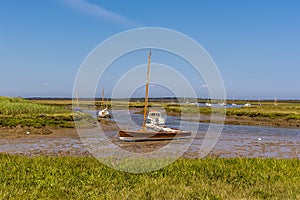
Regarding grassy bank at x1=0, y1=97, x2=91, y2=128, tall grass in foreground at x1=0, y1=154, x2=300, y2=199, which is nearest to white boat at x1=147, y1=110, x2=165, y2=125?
grassy bank at x1=0, y1=97, x2=91, y2=128

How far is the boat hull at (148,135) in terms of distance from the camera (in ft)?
105

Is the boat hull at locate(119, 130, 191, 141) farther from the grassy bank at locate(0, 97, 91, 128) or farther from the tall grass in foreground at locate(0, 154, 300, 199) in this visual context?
the tall grass in foreground at locate(0, 154, 300, 199)

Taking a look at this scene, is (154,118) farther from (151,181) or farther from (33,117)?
(151,181)

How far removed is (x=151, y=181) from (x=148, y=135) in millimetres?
23439

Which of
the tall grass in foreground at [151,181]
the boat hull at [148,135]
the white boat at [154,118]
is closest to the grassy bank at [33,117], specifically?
the white boat at [154,118]

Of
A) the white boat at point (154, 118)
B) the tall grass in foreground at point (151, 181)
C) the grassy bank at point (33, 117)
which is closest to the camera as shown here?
the tall grass in foreground at point (151, 181)

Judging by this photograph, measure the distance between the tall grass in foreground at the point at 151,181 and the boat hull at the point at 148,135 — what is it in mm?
18794

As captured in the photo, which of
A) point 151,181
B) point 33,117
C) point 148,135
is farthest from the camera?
point 33,117

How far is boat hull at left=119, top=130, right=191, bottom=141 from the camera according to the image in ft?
105

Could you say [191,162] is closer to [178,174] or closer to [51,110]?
[178,174]

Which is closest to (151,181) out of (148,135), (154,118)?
(148,135)

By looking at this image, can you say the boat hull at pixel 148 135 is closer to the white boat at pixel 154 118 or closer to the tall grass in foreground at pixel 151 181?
the white boat at pixel 154 118

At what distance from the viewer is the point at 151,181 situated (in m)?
9.94

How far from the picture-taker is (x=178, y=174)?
11219mm
